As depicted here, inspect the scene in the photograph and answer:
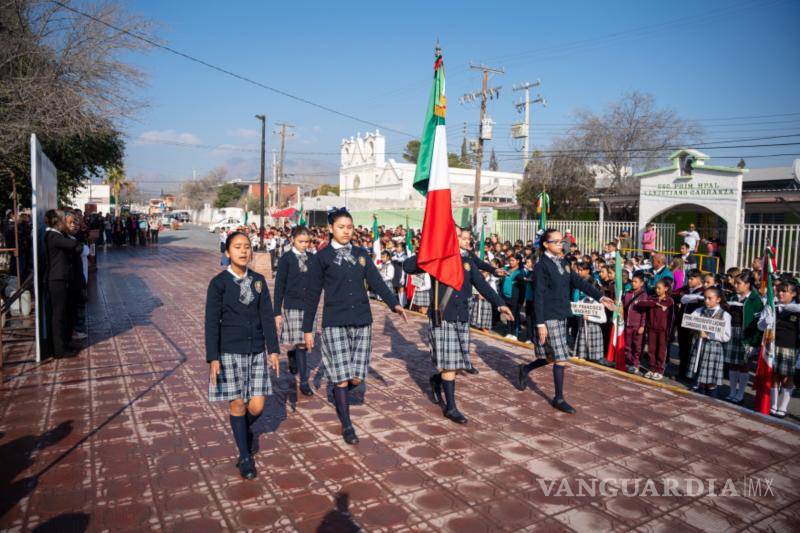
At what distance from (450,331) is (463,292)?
439 millimetres

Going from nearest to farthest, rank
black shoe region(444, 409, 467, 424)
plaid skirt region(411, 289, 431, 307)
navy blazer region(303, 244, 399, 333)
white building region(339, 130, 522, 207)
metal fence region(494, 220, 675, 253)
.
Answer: navy blazer region(303, 244, 399, 333), black shoe region(444, 409, 467, 424), plaid skirt region(411, 289, 431, 307), metal fence region(494, 220, 675, 253), white building region(339, 130, 522, 207)

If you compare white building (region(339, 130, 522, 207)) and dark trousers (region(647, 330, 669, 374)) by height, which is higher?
white building (region(339, 130, 522, 207))

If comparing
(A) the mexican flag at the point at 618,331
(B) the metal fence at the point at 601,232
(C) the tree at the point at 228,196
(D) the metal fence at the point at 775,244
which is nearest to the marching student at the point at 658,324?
(A) the mexican flag at the point at 618,331

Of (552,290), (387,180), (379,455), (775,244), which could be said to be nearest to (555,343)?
(552,290)

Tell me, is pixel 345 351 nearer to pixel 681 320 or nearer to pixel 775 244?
pixel 681 320

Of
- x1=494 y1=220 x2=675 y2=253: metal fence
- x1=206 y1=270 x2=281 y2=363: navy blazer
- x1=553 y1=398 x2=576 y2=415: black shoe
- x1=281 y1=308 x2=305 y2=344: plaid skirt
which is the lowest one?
x1=553 y1=398 x2=576 y2=415: black shoe

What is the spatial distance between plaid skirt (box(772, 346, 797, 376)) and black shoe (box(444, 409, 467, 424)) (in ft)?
11.6

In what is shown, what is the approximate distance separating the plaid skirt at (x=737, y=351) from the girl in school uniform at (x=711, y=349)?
6 centimetres

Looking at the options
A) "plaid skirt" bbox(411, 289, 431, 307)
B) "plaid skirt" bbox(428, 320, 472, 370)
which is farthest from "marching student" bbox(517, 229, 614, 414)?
"plaid skirt" bbox(411, 289, 431, 307)

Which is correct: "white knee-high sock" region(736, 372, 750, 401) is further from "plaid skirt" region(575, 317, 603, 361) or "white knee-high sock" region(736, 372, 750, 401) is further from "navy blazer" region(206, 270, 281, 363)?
"navy blazer" region(206, 270, 281, 363)

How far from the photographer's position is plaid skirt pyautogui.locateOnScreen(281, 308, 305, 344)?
251 inches

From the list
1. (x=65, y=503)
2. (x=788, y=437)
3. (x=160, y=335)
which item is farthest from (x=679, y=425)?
(x=160, y=335)

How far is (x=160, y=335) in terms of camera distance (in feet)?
28.9

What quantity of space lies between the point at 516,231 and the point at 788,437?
56.0 feet
